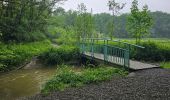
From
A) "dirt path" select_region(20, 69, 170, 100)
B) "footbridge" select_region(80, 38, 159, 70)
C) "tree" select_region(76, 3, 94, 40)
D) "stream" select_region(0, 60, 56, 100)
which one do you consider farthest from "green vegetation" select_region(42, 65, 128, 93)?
"tree" select_region(76, 3, 94, 40)

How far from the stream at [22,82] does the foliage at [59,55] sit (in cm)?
112

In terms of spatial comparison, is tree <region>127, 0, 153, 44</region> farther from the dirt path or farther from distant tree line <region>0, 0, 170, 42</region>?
the dirt path

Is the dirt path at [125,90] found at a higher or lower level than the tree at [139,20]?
lower

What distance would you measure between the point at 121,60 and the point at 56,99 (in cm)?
660

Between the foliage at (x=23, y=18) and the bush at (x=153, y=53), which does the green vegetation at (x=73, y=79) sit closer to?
the bush at (x=153, y=53)

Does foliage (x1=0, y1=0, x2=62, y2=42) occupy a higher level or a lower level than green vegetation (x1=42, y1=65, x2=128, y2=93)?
higher

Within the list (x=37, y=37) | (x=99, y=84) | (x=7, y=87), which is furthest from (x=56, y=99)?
(x=37, y=37)

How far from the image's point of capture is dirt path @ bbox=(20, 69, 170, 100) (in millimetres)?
9127

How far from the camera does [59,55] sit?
21906mm

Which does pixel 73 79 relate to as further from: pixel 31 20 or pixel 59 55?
pixel 31 20

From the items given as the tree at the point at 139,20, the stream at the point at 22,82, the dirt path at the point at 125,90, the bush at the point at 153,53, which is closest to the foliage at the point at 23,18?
the stream at the point at 22,82

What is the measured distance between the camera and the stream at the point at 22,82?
12727 mm

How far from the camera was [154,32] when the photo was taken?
3189 inches

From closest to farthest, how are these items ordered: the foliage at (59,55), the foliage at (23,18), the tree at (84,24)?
1. the foliage at (59,55)
2. the foliage at (23,18)
3. the tree at (84,24)
